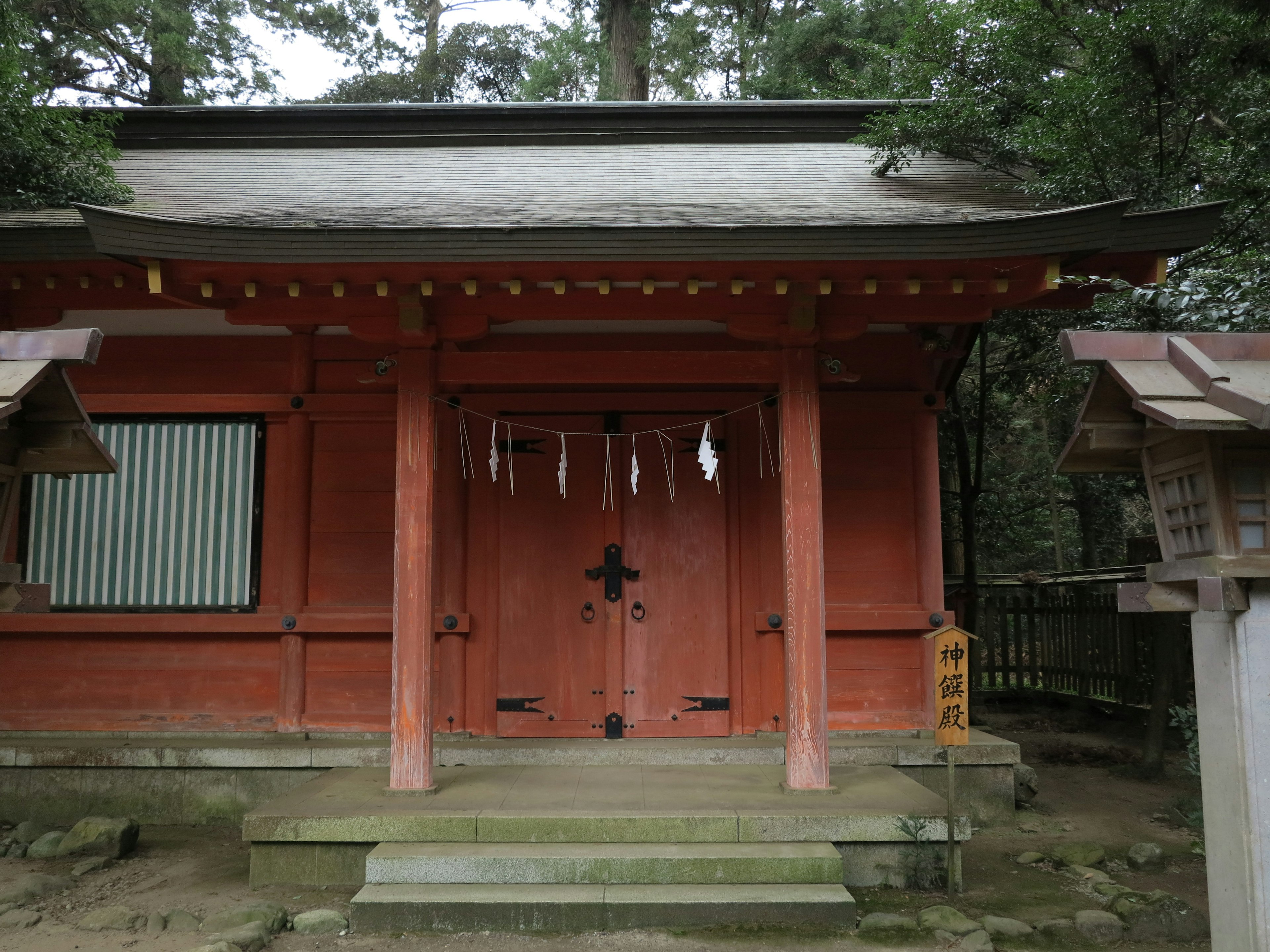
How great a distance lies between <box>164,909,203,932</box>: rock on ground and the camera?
4.51m

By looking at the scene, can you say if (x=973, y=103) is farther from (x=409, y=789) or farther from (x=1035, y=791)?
(x=409, y=789)

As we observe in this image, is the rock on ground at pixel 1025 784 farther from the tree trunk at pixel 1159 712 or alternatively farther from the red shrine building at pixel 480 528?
the tree trunk at pixel 1159 712

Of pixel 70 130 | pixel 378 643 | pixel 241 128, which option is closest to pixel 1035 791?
pixel 378 643

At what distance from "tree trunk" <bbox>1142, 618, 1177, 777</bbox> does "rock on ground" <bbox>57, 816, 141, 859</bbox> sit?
7.56 meters

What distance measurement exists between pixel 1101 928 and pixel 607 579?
3606 millimetres

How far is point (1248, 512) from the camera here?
3266 mm

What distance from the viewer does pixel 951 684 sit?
5301mm

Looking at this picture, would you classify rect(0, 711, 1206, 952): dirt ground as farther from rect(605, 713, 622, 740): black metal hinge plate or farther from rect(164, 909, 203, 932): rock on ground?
rect(605, 713, 622, 740): black metal hinge plate

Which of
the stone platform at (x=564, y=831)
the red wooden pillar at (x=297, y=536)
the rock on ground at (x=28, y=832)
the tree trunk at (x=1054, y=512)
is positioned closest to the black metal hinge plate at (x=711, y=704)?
the stone platform at (x=564, y=831)

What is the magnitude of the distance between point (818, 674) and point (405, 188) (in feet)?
15.8

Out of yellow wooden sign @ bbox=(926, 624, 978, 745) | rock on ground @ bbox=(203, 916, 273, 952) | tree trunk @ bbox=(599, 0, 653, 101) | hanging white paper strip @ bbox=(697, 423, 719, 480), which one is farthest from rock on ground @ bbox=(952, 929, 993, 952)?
tree trunk @ bbox=(599, 0, 653, 101)

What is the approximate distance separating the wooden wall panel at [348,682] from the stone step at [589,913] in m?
2.10

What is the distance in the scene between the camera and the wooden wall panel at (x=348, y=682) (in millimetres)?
6492

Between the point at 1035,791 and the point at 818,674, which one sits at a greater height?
the point at 818,674
